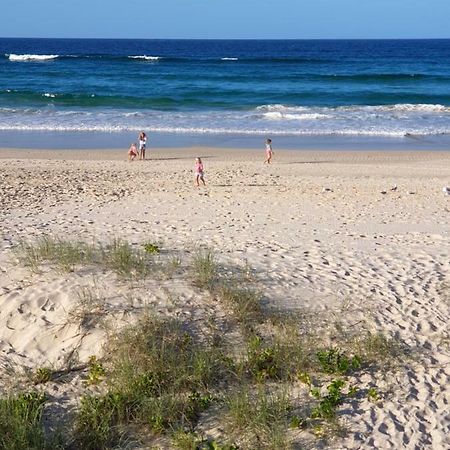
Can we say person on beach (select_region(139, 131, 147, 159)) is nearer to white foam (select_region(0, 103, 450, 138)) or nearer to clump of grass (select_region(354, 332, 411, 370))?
white foam (select_region(0, 103, 450, 138))

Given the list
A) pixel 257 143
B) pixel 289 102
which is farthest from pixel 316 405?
pixel 289 102

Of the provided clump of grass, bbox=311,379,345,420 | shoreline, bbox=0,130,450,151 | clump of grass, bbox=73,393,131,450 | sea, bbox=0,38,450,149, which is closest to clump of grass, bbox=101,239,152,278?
clump of grass, bbox=73,393,131,450

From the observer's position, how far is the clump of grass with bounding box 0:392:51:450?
5.41 m

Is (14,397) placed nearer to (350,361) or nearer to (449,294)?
(350,361)

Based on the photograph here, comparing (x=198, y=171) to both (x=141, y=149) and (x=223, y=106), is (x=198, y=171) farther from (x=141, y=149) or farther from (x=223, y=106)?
(x=223, y=106)

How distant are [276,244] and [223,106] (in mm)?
26389

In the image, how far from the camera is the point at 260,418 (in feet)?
19.0

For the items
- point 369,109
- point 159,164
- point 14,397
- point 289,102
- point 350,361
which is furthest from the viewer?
point 289,102

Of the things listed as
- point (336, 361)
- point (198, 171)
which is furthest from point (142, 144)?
point (336, 361)

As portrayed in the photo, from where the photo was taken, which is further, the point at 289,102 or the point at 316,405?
the point at 289,102

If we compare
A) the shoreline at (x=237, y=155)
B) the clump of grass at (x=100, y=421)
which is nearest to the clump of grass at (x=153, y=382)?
the clump of grass at (x=100, y=421)

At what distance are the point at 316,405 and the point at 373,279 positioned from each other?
123 inches

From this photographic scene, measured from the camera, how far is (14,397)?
6008 mm

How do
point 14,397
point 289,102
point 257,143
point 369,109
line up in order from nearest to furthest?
point 14,397 < point 257,143 < point 369,109 < point 289,102
